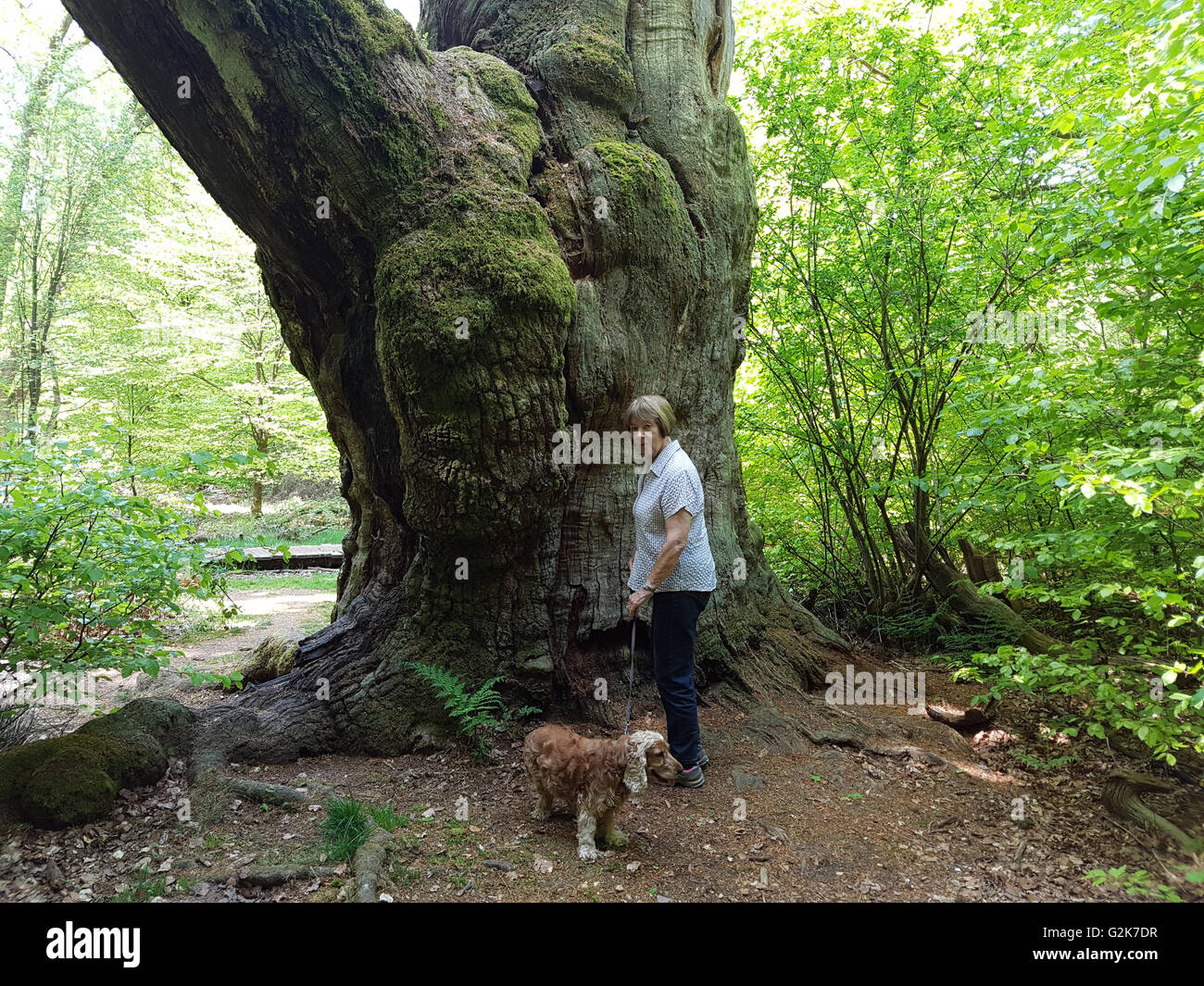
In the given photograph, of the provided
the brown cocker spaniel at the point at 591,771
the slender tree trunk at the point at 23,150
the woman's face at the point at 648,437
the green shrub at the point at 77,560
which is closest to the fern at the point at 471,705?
the brown cocker spaniel at the point at 591,771

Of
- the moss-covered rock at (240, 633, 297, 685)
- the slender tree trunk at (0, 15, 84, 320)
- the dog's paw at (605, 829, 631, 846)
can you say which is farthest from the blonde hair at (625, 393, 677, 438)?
the slender tree trunk at (0, 15, 84, 320)

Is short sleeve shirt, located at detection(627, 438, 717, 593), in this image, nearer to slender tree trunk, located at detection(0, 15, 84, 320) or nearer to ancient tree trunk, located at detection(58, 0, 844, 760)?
ancient tree trunk, located at detection(58, 0, 844, 760)

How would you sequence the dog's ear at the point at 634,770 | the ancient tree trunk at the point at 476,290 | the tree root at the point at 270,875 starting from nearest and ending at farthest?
the tree root at the point at 270,875, the dog's ear at the point at 634,770, the ancient tree trunk at the point at 476,290

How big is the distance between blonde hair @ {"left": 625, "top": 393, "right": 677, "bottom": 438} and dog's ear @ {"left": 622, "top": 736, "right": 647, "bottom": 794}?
5.66 ft

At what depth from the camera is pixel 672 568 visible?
370 centimetres

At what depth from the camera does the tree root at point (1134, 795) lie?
11.6 feet

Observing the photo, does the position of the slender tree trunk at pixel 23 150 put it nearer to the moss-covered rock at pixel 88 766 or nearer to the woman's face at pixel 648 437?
the moss-covered rock at pixel 88 766

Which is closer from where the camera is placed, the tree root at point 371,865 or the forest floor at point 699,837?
the tree root at point 371,865

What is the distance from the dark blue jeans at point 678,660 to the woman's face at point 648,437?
0.83 metres

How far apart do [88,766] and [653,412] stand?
3581 mm

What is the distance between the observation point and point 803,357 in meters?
7.25

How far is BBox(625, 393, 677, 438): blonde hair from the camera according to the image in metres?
3.89

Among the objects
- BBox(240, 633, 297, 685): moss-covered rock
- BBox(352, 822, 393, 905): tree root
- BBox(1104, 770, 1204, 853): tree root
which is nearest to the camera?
BBox(352, 822, 393, 905): tree root
